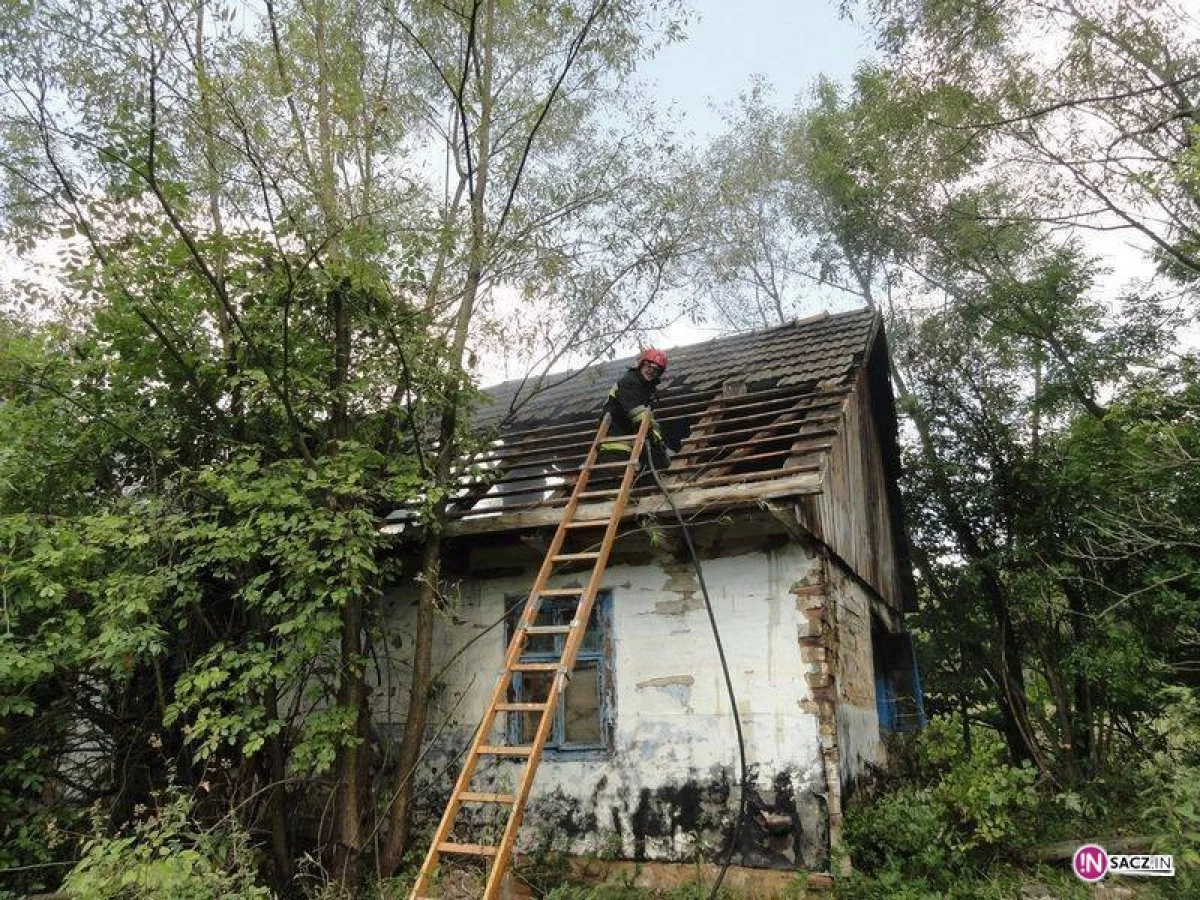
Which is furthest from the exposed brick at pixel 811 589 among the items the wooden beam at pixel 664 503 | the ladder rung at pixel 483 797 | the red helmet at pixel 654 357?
the ladder rung at pixel 483 797

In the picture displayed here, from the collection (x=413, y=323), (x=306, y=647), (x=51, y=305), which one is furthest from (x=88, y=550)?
(x=413, y=323)

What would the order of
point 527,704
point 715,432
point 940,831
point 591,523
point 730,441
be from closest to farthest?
1. point 527,704
2. point 940,831
3. point 591,523
4. point 730,441
5. point 715,432

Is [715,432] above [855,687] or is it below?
above

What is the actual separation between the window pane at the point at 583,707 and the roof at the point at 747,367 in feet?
8.30

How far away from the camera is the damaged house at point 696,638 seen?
5953 mm

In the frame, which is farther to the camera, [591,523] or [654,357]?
[654,357]

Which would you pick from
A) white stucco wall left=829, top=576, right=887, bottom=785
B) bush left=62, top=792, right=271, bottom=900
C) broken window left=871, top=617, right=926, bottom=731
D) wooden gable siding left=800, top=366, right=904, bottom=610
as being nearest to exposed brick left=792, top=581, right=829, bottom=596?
white stucco wall left=829, top=576, right=887, bottom=785

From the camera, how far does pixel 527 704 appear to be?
4.98 meters

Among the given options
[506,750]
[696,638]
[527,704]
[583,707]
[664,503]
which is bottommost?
[583,707]

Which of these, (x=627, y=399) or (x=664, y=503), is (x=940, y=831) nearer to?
(x=664, y=503)

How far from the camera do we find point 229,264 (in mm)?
6680

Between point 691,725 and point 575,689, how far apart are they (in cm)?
117

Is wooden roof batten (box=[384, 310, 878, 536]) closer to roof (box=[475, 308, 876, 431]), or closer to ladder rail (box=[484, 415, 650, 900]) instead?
roof (box=[475, 308, 876, 431])

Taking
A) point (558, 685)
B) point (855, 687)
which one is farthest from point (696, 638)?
point (558, 685)
